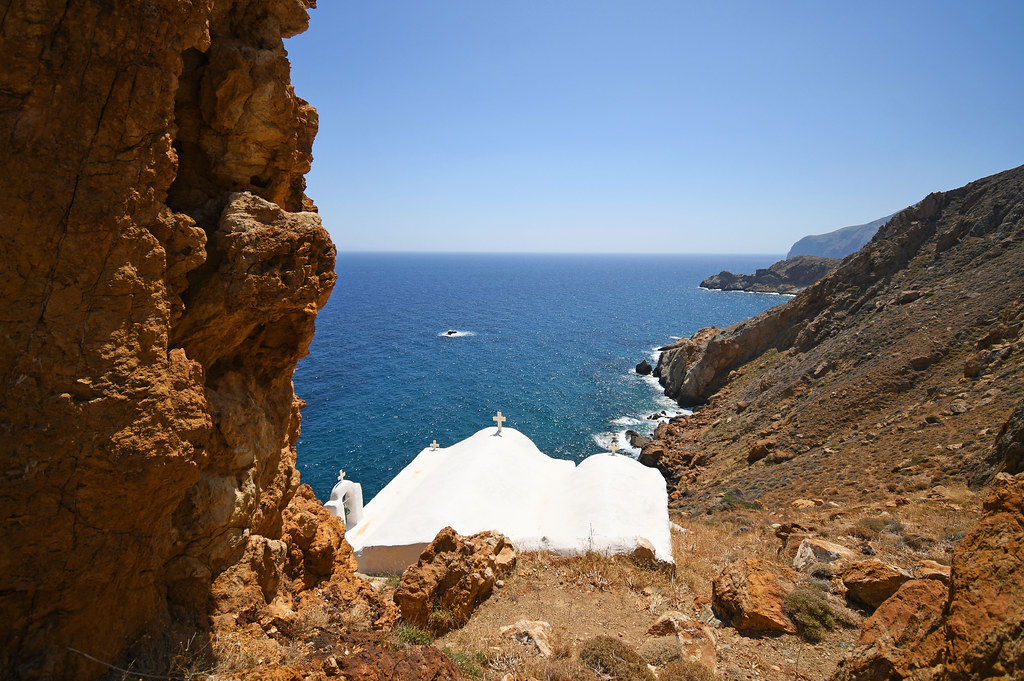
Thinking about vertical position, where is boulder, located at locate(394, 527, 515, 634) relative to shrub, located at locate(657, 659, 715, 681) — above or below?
below

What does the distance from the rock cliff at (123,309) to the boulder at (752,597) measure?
6.91m

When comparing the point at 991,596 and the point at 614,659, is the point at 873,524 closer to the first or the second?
the point at 614,659

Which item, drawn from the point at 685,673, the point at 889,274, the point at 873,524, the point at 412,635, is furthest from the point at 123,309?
the point at 889,274

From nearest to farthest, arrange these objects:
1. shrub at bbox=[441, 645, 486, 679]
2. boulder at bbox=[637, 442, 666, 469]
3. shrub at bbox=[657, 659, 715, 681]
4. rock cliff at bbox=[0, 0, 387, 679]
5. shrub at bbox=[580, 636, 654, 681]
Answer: rock cliff at bbox=[0, 0, 387, 679], shrub at bbox=[657, 659, 715, 681], shrub at bbox=[580, 636, 654, 681], shrub at bbox=[441, 645, 486, 679], boulder at bbox=[637, 442, 666, 469]

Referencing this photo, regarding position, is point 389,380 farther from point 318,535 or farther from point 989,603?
point 989,603

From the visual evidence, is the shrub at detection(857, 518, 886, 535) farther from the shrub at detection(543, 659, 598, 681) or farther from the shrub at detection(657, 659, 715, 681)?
the shrub at detection(543, 659, 598, 681)

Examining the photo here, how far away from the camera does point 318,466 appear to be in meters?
26.1

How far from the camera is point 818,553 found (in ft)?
30.3

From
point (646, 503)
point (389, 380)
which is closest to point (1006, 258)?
point (646, 503)

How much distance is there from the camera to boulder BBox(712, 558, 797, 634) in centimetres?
Answer: 716

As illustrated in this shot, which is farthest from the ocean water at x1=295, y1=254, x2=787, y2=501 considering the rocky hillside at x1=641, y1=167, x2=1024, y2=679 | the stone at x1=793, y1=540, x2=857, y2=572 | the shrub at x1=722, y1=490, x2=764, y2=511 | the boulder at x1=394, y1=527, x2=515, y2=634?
the stone at x1=793, y1=540, x2=857, y2=572

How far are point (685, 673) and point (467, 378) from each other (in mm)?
36736

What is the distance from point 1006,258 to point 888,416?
11.8 metres

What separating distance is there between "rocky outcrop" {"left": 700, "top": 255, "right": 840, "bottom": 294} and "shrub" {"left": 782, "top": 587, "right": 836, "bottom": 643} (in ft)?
355
